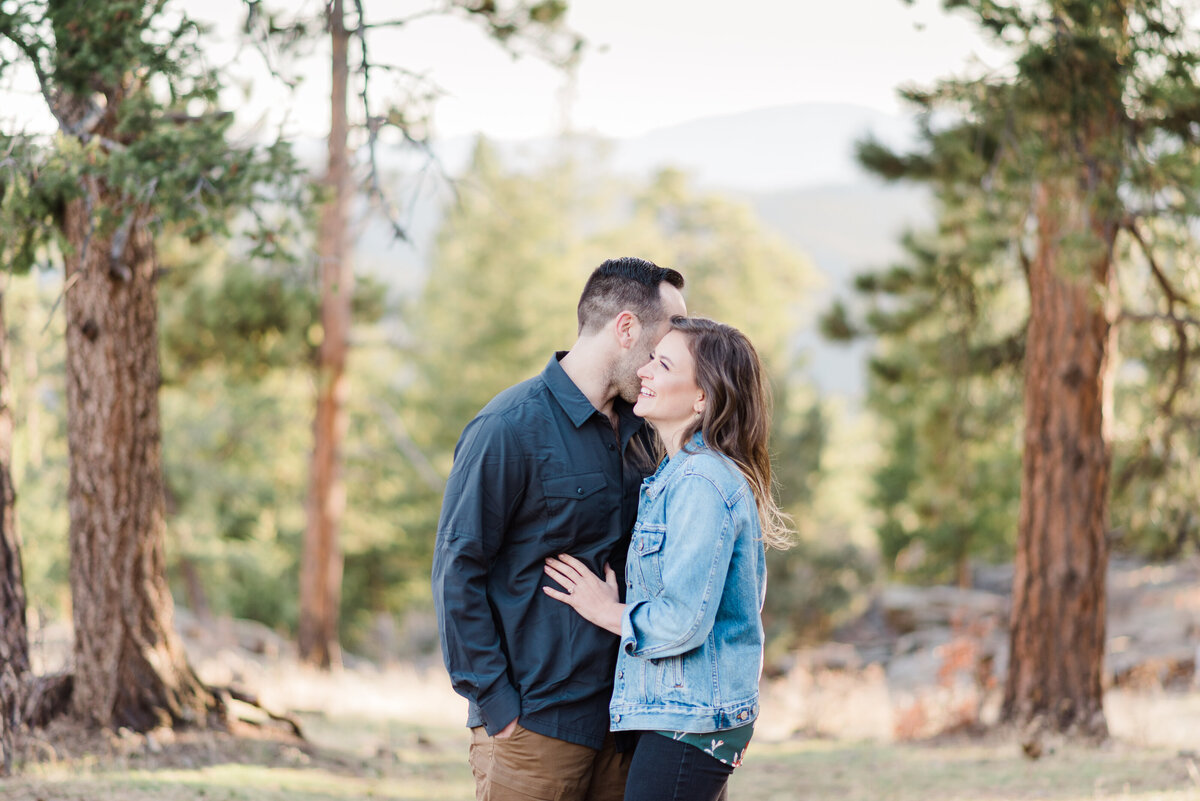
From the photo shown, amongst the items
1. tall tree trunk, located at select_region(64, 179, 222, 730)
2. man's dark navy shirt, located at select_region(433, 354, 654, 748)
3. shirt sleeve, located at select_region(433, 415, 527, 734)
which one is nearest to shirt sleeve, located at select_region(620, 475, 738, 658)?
man's dark navy shirt, located at select_region(433, 354, 654, 748)

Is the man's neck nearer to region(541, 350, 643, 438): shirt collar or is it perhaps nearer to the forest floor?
region(541, 350, 643, 438): shirt collar

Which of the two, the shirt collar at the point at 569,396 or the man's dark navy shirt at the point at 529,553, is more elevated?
the shirt collar at the point at 569,396

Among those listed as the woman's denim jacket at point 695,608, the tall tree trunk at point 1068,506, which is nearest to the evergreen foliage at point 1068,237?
the tall tree trunk at point 1068,506

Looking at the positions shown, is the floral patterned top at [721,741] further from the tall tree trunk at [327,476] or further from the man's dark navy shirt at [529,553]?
the tall tree trunk at [327,476]

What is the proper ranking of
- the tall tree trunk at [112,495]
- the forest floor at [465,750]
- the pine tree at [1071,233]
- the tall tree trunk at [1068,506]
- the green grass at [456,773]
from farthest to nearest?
the tall tree trunk at [1068,506] → the pine tree at [1071,233] → the tall tree trunk at [112,495] → the forest floor at [465,750] → the green grass at [456,773]

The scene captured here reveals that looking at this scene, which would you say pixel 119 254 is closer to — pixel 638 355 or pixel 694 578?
pixel 638 355

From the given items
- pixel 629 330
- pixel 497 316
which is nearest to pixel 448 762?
pixel 629 330

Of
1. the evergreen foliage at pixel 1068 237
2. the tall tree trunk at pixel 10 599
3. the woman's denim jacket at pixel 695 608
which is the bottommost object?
the tall tree trunk at pixel 10 599

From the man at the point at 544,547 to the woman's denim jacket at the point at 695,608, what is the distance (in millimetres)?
222

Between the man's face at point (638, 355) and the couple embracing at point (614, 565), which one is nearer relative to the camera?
the couple embracing at point (614, 565)

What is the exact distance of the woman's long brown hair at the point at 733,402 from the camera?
2.97 m

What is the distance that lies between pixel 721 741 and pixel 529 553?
802mm

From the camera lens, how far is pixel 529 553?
317cm

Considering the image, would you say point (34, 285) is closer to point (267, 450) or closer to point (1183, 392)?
point (267, 450)
